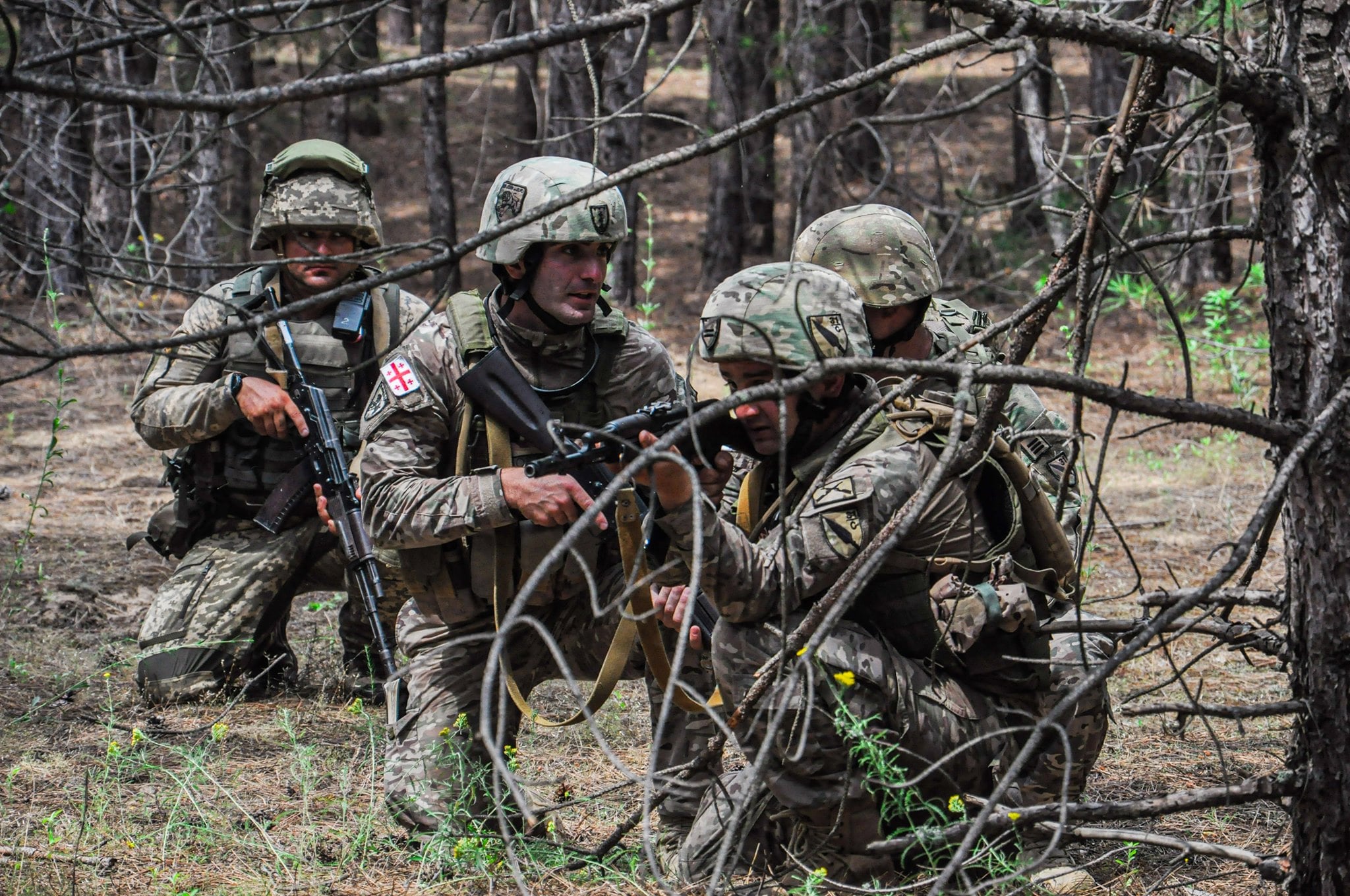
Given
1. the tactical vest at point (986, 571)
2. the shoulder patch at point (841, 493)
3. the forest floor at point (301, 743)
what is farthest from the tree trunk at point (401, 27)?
the shoulder patch at point (841, 493)

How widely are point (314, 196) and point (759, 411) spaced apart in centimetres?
281

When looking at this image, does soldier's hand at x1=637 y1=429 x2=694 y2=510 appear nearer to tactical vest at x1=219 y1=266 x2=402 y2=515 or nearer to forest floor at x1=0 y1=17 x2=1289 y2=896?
forest floor at x1=0 y1=17 x2=1289 y2=896

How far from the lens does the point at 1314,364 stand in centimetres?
236

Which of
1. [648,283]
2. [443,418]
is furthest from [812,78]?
[443,418]

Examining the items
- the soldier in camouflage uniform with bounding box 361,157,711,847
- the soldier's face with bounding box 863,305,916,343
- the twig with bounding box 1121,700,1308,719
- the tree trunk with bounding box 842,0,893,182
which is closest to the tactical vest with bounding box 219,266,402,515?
the soldier in camouflage uniform with bounding box 361,157,711,847

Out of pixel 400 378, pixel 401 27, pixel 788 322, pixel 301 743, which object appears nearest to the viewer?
pixel 788 322

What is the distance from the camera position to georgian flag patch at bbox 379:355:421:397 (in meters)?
3.85

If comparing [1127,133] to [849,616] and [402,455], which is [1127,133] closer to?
[849,616]

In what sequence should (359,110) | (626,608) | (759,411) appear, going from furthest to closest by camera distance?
(359,110) → (626,608) → (759,411)

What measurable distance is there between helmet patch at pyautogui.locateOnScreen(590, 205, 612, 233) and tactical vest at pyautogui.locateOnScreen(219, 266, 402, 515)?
1.58m

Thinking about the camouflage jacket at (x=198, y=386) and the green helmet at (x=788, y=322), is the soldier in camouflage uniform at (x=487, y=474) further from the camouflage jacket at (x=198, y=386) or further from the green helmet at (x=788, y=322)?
the camouflage jacket at (x=198, y=386)

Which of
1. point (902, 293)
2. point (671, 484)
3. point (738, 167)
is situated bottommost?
point (671, 484)

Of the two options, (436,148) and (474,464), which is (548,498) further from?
(436,148)

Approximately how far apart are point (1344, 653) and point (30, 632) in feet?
17.2
